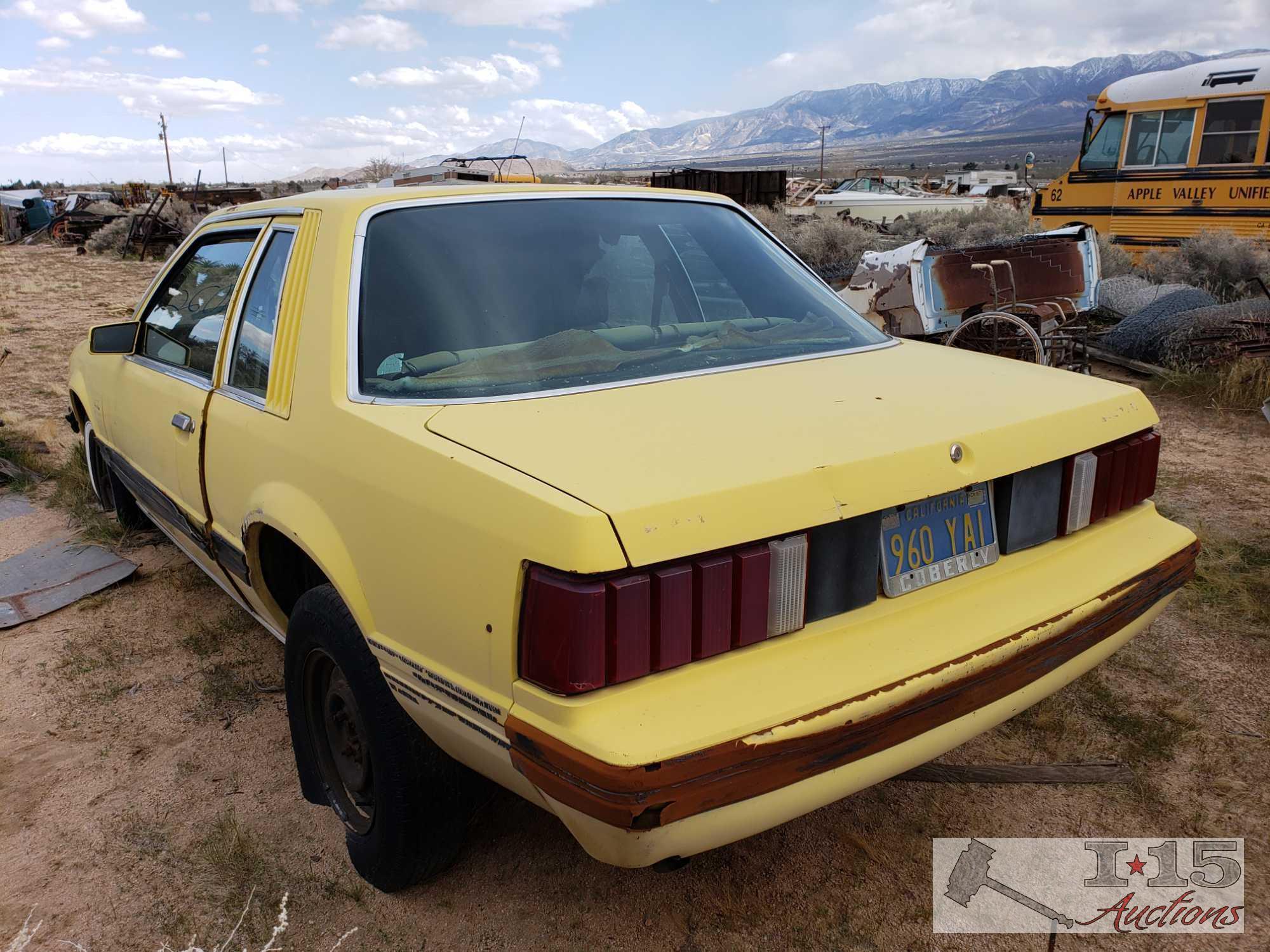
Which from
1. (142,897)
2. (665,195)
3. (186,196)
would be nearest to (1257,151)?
(665,195)

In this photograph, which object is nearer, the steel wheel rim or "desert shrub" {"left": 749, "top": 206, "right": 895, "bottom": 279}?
the steel wheel rim

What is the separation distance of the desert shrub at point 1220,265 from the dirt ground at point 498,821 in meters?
7.92

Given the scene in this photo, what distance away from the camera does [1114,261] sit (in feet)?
38.1

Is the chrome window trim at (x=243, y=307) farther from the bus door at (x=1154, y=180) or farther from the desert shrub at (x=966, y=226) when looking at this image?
the bus door at (x=1154, y=180)

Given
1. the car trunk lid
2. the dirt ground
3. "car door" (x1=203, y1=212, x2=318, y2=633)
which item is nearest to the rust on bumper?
the car trunk lid

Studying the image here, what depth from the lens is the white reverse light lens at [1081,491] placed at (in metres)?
2.23

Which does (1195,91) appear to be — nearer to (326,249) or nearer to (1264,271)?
(1264,271)

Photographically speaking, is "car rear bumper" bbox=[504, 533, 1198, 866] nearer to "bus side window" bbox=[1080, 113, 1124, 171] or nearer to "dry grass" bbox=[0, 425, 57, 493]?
"dry grass" bbox=[0, 425, 57, 493]

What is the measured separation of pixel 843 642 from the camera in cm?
182

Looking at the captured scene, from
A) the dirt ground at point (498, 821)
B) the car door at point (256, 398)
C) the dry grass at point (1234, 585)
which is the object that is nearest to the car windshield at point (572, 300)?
the car door at point (256, 398)

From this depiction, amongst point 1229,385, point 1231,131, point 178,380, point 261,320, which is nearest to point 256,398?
point 261,320

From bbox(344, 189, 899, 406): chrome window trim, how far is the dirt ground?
3.85 feet

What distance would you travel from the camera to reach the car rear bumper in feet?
5.08

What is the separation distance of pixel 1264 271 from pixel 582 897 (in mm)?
10874
